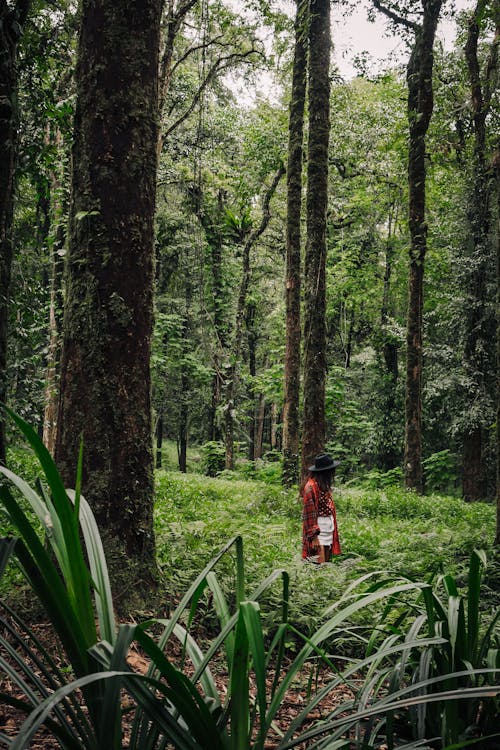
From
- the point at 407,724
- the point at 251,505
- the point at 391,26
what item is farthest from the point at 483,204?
the point at 407,724

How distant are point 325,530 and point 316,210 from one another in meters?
5.86

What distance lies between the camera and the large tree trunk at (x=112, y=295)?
3.68 m

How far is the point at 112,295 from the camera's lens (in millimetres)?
3727

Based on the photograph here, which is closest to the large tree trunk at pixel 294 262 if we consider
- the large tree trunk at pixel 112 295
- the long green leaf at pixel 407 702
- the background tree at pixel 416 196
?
the background tree at pixel 416 196

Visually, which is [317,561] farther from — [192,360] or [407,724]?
[192,360]

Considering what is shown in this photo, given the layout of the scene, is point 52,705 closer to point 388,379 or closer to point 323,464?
point 323,464

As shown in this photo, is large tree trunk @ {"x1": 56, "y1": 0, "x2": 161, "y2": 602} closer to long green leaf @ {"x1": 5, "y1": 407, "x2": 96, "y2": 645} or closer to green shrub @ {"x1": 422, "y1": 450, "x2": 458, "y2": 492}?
long green leaf @ {"x1": 5, "y1": 407, "x2": 96, "y2": 645}

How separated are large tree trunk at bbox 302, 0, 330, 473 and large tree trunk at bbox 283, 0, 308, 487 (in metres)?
2.80

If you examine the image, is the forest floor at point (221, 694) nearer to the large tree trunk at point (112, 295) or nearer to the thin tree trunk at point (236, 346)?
the large tree trunk at point (112, 295)

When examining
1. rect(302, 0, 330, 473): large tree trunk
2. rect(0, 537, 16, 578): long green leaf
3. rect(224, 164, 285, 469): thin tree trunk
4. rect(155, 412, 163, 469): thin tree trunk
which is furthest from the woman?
rect(155, 412, 163, 469): thin tree trunk

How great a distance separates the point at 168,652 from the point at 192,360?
86.6ft

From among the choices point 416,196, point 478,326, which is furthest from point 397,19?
point 478,326

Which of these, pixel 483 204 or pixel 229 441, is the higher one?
pixel 483 204

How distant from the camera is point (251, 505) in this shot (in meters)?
10.9
